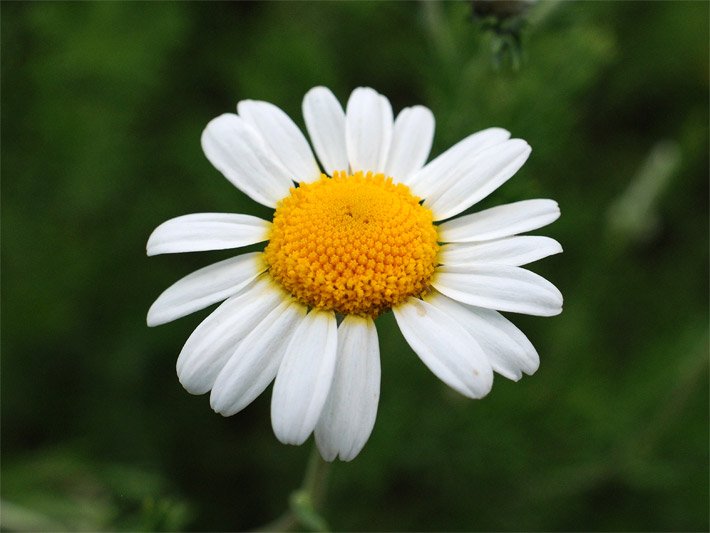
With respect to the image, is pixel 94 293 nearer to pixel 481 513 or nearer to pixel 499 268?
pixel 481 513

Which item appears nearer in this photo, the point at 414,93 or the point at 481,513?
the point at 481,513

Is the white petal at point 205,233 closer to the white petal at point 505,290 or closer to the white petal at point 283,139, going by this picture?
the white petal at point 283,139

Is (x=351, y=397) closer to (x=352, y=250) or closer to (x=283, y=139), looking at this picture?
(x=352, y=250)

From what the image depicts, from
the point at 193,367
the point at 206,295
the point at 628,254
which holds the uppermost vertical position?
the point at 628,254

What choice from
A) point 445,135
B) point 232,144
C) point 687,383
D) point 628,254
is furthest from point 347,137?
point 628,254

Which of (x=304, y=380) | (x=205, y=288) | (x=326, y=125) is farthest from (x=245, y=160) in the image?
(x=304, y=380)

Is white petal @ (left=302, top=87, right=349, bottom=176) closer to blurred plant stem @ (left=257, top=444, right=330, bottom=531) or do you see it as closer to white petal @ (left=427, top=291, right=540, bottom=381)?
white petal @ (left=427, top=291, right=540, bottom=381)

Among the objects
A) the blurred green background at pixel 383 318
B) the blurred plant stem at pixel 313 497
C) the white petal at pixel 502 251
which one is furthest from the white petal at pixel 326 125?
the blurred green background at pixel 383 318
